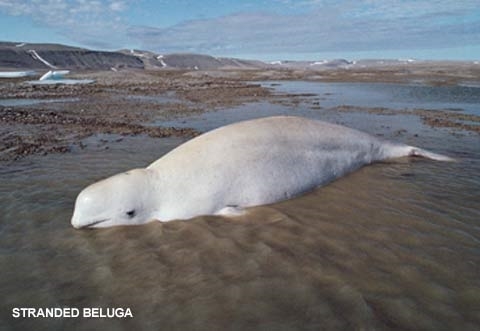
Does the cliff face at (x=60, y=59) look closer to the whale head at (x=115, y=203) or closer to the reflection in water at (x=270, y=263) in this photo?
the whale head at (x=115, y=203)

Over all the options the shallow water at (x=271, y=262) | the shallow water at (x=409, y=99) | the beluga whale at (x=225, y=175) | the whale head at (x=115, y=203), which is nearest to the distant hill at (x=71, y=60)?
the shallow water at (x=409, y=99)

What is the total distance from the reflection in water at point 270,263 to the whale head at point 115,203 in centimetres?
17

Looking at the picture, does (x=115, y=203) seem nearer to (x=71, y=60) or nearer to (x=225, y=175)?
(x=225, y=175)

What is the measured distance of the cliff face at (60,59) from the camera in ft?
373

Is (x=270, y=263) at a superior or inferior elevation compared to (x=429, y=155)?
inferior

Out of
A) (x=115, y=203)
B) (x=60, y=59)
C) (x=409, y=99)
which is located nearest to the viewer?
(x=115, y=203)

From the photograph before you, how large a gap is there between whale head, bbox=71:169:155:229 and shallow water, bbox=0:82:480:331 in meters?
0.16

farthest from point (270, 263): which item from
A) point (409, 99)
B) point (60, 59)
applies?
point (60, 59)

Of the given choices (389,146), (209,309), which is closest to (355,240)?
(209,309)

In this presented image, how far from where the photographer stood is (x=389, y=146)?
341 inches

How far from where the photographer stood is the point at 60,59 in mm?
129500

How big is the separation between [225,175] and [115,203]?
5.30 ft

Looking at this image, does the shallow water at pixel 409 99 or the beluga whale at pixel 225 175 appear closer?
the beluga whale at pixel 225 175

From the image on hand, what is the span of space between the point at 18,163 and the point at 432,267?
8.01m
